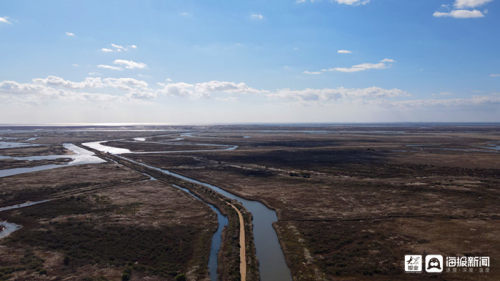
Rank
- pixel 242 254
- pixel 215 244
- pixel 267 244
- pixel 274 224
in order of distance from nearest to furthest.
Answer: pixel 242 254 → pixel 215 244 → pixel 267 244 → pixel 274 224

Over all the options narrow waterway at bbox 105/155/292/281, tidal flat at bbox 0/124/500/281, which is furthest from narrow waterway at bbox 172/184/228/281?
narrow waterway at bbox 105/155/292/281

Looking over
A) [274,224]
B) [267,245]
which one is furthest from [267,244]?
[274,224]

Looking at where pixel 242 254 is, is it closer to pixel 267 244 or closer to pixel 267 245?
pixel 267 245

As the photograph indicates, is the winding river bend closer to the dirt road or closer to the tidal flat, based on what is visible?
the tidal flat

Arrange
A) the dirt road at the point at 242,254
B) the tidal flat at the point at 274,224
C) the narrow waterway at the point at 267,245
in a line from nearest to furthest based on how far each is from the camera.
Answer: the dirt road at the point at 242,254
the narrow waterway at the point at 267,245
the tidal flat at the point at 274,224

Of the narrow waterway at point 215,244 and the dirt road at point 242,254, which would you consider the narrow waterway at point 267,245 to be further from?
the narrow waterway at point 215,244

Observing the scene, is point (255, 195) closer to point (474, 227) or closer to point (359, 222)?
point (359, 222)

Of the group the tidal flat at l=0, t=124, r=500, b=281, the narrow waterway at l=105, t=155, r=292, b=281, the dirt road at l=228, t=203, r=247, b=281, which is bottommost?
the narrow waterway at l=105, t=155, r=292, b=281

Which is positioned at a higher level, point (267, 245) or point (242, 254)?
point (242, 254)

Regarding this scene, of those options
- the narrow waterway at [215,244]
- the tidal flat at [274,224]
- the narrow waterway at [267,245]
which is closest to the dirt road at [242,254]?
the tidal flat at [274,224]

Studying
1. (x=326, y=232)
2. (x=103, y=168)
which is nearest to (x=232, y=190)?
(x=326, y=232)

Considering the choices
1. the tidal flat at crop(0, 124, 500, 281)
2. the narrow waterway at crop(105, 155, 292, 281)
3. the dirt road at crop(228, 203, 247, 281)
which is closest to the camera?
the dirt road at crop(228, 203, 247, 281)
